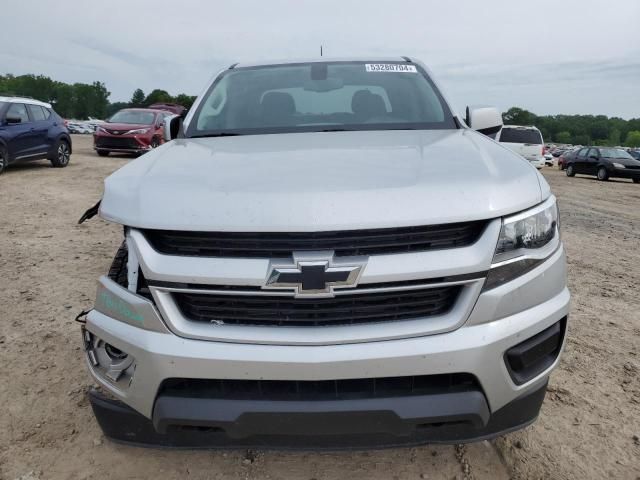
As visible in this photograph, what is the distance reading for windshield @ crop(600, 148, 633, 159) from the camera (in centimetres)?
2117

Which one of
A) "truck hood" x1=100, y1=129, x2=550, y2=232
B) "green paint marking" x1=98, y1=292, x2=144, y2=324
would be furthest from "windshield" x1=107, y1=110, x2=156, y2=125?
"green paint marking" x1=98, y1=292, x2=144, y2=324

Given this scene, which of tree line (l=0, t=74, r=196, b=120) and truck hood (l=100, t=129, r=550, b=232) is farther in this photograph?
tree line (l=0, t=74, r=196, b=120)

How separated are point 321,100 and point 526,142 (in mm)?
18474

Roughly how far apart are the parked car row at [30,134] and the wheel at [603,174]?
19739mm

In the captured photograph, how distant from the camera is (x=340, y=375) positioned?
160 cm

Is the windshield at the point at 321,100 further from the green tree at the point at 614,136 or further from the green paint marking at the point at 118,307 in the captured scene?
the green tree at the point at 614,136

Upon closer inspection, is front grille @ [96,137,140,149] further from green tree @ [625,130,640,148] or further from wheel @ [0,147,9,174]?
green tree @ [625,130,640,148]

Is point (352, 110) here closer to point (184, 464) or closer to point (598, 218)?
point (184, 464)

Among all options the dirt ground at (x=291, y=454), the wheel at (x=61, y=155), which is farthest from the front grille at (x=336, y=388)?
the wheel at (x=61, y=155)

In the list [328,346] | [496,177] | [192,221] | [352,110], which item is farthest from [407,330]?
[352,110]

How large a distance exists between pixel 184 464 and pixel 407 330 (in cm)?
118

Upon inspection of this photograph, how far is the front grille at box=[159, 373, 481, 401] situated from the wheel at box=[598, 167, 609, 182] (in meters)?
22.7

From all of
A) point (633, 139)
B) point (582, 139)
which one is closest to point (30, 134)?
point (582, 139)

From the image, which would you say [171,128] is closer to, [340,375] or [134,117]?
[340,375]
